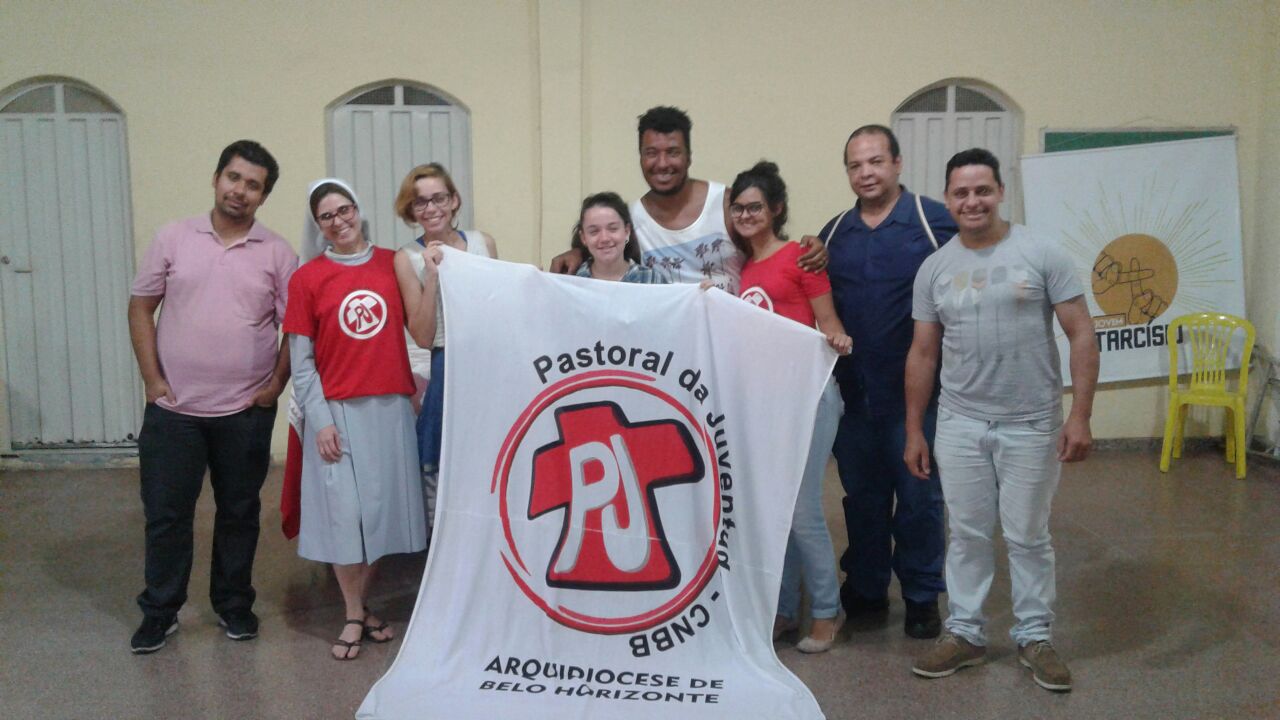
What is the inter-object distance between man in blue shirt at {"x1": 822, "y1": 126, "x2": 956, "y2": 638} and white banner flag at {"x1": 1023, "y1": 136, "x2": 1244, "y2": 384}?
3.10 m

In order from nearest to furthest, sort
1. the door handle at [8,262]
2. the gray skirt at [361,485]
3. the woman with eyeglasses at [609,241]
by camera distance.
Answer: the woman with eyeglasses at [609,241] < the gray skirt at [361,485] < the door handle at [8,262]

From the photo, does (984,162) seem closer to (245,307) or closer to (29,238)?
(245,307)

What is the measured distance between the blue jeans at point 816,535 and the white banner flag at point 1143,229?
3405 mm

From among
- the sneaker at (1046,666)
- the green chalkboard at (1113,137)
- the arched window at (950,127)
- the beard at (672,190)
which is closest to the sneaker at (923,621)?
the sneaker at (1046,666)

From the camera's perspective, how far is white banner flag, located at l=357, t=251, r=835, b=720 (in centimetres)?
265

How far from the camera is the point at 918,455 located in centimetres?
288

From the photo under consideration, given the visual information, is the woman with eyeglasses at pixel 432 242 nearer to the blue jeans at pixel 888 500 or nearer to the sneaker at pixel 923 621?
the blue jeans at pixel 888 500

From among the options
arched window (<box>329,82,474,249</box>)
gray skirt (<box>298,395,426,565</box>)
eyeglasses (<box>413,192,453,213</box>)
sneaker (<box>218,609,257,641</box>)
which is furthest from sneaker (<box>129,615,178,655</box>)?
arched window (<box>329,82,474,249</box>)

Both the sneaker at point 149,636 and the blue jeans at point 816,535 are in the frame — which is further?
the sneaker at point 149,636

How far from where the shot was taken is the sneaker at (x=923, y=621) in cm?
309

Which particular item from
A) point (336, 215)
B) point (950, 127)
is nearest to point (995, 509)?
point (336, 215)

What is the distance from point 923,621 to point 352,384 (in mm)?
1927

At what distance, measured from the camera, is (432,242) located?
2.91 meters

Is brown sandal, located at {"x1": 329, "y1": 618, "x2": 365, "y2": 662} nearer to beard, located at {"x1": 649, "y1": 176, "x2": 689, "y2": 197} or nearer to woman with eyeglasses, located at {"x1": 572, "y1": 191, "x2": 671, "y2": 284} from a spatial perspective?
woman with eyeglasses, located at {"x1": 572, "y1": 191, "x2": 671, "y2": 284}
